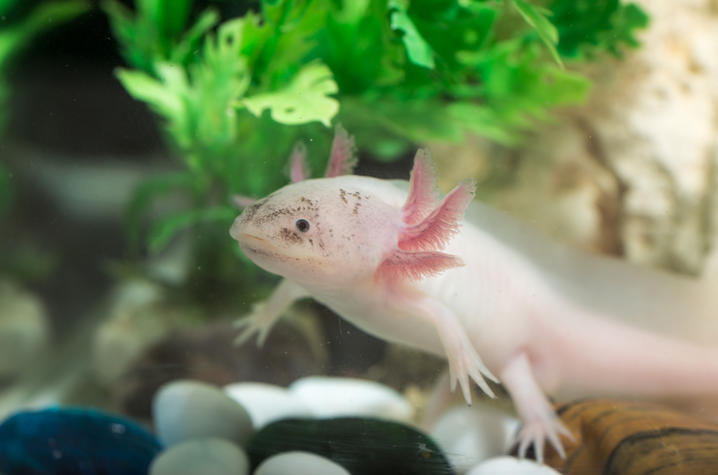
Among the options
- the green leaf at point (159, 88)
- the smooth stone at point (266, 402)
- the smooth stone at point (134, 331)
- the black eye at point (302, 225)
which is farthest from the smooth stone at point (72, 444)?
the green leaf at point (159, 88)

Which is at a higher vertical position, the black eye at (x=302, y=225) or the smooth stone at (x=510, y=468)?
the black eye at (x=302, y=225)

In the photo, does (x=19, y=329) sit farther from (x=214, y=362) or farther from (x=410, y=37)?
(x=410, y=37)

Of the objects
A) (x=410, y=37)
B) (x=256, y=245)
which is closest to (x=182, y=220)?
(x=256, y=245)

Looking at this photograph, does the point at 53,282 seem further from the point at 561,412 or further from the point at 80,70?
the point at 561,412

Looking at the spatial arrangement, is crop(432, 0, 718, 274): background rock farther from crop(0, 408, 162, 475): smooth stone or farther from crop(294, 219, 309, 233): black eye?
crop(0, 408, 162, 475): smooth stone

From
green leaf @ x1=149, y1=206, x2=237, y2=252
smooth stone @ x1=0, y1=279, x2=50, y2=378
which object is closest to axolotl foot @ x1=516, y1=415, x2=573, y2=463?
green leaf @ x1=149, y1=206, x2=237, y2=252

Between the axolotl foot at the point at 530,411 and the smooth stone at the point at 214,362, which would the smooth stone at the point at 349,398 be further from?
the axolotl foot at the point at 530,411

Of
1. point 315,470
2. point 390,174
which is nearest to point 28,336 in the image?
point 315,470
